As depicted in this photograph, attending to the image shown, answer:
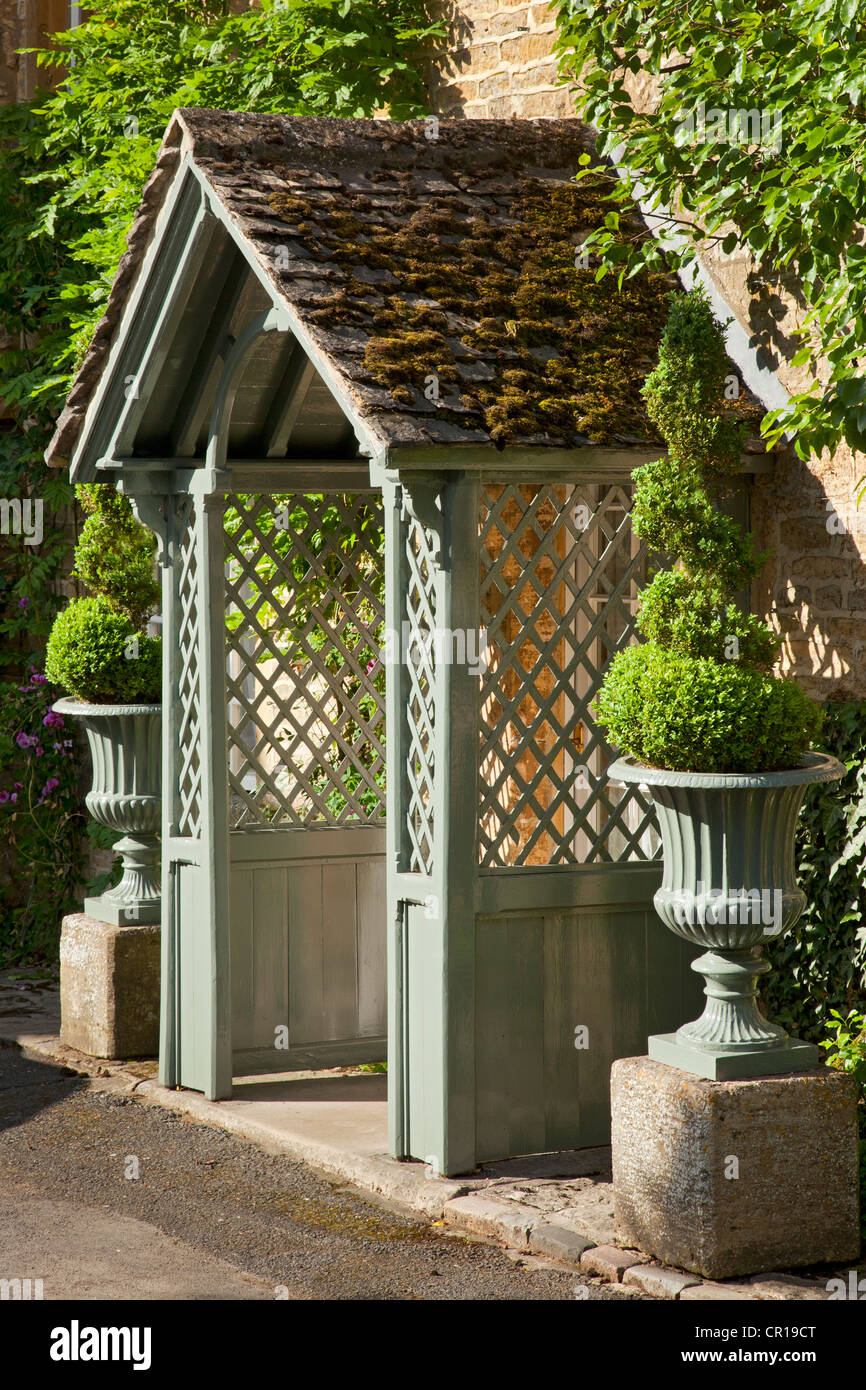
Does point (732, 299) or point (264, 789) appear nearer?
point (732, 299)

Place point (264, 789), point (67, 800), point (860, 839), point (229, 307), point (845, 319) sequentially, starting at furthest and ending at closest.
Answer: point (67, 800), point (264, 789), point (229, 307), point (860, 839), point (845, 319)

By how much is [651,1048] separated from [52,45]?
8.94 m

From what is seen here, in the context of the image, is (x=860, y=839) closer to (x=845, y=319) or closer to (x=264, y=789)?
(x=845, y=319)

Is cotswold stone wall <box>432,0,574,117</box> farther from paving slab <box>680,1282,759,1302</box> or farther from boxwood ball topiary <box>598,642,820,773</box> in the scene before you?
paving slab <box>680,1282,759,1302</box>

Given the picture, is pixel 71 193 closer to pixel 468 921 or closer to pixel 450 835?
pixel 450 835

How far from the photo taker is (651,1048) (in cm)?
546

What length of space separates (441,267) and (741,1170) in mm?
3330

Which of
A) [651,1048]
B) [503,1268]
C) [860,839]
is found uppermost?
[860,839]

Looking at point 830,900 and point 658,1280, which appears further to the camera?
point 830,900

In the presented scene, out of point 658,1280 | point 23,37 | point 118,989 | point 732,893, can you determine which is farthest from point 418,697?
point 23,37

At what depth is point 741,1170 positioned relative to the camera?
509cm

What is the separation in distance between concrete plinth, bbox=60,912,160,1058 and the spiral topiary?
10.8 ft

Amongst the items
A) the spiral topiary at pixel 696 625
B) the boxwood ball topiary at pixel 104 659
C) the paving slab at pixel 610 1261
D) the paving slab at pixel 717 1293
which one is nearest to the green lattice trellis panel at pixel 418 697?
the spiral topiary at pixel 696 625

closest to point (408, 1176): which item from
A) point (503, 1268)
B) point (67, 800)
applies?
point (503, 1268)
